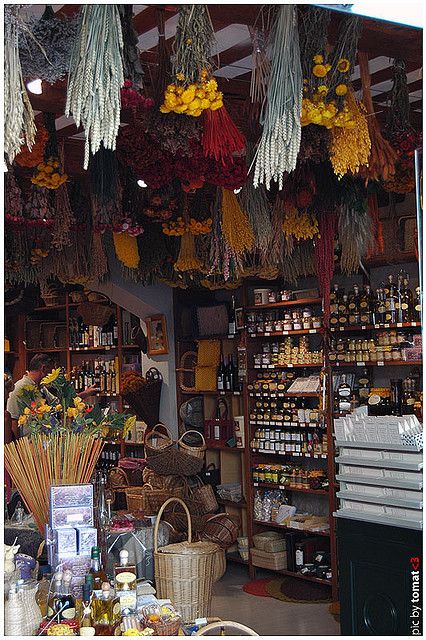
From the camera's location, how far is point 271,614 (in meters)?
5.97

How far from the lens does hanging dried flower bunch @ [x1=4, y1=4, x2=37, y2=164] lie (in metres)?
2.31

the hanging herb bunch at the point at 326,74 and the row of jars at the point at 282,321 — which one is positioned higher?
the hanging herb bunch at the point at 326,74

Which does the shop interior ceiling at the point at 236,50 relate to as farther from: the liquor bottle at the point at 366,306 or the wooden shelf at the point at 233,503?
the wooden shelf at the point at 233,503

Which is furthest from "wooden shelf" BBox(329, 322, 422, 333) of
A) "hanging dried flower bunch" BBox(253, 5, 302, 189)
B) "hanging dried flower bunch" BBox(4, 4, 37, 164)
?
"hanging dried flower bunch" BBox(4, 4, 37, 164)

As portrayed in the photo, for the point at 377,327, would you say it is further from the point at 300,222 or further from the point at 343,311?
the point at 300,222

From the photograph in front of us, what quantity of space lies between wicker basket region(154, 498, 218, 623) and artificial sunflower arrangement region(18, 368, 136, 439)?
0.55 meters

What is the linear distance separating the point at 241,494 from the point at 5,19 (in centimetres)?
583

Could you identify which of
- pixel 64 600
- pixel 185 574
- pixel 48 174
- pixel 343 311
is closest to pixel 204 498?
pixel 343 311

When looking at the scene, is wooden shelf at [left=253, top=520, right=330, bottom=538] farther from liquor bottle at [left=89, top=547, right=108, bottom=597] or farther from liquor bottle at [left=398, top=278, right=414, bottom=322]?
liquor bottle at [left=89, top=547, right=108, bottom=597]

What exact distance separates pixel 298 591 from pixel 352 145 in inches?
175

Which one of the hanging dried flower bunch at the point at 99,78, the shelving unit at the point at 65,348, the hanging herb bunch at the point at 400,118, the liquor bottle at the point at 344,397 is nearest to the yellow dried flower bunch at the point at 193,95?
the hanging dried flower bunch at the point at 99,78

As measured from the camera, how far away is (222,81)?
4.26m

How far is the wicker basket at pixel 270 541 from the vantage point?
7.02m

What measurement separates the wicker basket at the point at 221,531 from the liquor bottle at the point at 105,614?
417 centimetres
